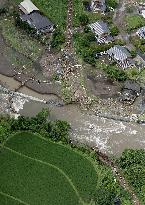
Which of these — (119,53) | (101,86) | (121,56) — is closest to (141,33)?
(119,53)

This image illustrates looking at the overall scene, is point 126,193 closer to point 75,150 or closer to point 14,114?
point 75,150

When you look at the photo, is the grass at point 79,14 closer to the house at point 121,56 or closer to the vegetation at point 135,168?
the house at point 121,56

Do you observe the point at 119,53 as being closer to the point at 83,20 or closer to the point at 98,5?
the point at 83,20

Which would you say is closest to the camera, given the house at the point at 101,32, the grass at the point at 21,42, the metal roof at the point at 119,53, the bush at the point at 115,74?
the bush at the point at 115,74

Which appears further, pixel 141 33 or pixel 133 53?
pixel 141 33

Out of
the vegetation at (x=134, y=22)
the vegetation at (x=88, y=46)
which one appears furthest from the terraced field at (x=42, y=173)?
the vegetation at (x=134, y=22)

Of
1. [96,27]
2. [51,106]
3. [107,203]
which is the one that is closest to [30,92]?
[51,106]

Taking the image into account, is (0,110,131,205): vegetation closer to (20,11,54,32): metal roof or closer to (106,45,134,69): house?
(106,45,134,69): house
